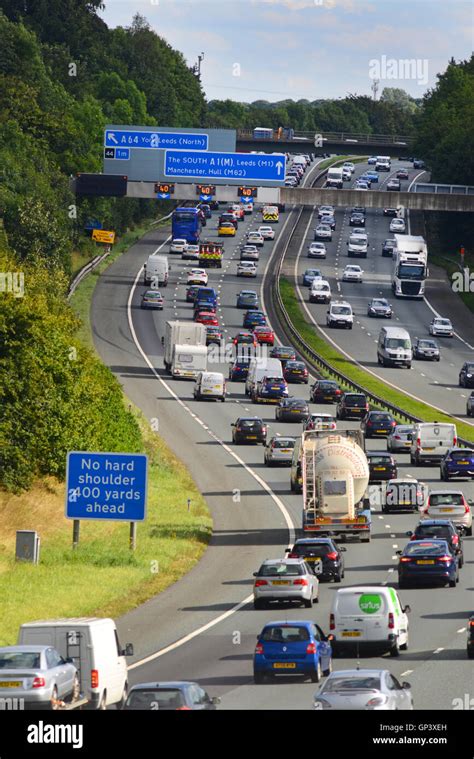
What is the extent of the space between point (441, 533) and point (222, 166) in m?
58.4

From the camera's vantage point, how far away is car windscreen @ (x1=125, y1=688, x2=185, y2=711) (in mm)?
27781

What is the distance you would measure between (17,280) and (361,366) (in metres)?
38.5

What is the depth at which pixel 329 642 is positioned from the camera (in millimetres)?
37656

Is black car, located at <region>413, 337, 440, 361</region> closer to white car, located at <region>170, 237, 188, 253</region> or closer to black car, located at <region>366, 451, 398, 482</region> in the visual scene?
black car, located at <region>366, 451, 398, 482</region>

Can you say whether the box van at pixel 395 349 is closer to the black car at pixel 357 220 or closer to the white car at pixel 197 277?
the white car at pixel 197 277

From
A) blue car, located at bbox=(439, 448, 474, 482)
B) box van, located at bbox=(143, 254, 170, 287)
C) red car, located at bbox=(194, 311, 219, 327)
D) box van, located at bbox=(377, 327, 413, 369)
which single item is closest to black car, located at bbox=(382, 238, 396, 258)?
box van, located at bbox=(143, 254, 170, 287)

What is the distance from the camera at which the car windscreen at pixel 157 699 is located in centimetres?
2778

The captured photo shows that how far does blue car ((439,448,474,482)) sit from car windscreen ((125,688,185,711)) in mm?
42335

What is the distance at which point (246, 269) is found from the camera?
5477 inches

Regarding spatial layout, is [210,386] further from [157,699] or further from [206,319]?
[157,699]

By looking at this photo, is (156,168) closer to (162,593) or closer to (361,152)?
(162,593)

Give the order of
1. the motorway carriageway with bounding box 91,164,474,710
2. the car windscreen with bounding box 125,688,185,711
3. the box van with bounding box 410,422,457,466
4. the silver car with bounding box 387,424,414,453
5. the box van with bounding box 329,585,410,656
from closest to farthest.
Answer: the car windscreen with bounding box 125,688,185,711
the motorway carriageway with bounding box 91,164,474,710
the box van with bounding box 329,585,410,656
the box van with bounding box 410,422,457,466
the silver car with bounding box 387,424,414,453

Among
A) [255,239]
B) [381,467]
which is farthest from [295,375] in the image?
[255,239]

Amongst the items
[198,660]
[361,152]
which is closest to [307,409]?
[198,660]
